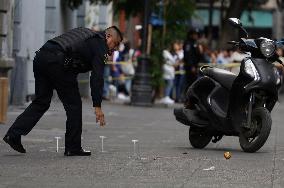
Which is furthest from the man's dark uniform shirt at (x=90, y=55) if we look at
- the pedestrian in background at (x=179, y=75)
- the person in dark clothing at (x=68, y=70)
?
the pedestrian in background at (x=179, y=75)

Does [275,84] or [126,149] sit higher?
[275,84]

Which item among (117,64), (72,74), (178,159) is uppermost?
(72,74)

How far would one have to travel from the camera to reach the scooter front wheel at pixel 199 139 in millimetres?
13883

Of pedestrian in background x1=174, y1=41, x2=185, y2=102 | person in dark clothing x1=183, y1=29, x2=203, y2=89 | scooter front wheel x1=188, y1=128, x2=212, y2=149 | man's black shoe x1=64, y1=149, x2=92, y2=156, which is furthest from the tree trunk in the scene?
man's black shoe x1=64, y1=149, x2=92, y2=156

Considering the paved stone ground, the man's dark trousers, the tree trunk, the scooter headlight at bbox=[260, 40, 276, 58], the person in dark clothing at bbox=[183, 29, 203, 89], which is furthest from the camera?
the tree trunk

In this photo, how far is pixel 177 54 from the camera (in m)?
31.3

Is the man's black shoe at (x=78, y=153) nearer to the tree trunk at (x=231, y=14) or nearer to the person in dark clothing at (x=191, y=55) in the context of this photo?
the person in dark clothing at (x=191, y=55)

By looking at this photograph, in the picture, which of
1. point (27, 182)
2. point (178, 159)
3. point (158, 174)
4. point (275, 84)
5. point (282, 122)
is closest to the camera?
point (27, 182)

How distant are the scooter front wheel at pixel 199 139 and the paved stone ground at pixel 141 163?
11 centimetres

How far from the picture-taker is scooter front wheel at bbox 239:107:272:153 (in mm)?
12797

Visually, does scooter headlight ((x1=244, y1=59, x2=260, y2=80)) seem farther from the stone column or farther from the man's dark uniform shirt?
the stone column

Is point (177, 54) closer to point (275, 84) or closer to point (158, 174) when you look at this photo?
point (275, 84)

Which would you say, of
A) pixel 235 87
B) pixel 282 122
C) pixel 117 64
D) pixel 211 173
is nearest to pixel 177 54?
pixel 117 64

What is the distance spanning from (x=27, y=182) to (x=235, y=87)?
14.5 feet
